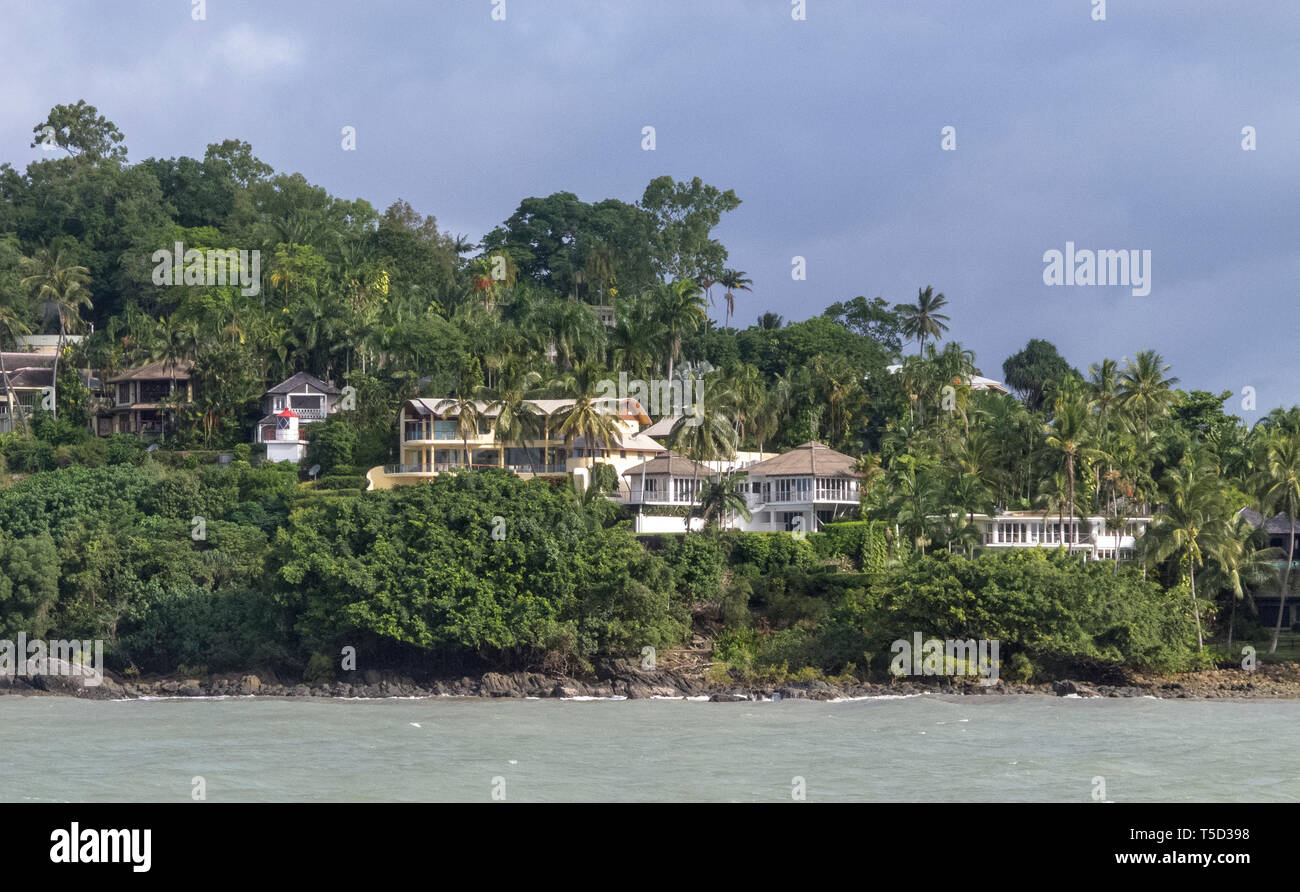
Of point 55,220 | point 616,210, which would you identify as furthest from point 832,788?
point 55,220

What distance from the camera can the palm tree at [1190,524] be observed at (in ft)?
190

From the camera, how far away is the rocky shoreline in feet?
180

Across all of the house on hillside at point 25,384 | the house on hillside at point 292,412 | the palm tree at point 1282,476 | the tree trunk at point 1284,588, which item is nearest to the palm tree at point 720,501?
the palm tree at point 1282,476

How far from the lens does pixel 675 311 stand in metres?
86.8

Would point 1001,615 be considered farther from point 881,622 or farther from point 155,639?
point 155,639

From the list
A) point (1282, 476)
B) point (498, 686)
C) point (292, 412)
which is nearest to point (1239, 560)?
point (1282, 476)

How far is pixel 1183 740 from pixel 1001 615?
458 inches

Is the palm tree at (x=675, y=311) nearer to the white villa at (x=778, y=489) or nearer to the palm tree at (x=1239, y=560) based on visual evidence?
the white villa at (x=778, y=489)

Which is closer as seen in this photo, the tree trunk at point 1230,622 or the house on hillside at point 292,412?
the tree trunk at point 1230,622

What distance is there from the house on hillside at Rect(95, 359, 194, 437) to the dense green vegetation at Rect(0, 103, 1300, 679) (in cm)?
152
